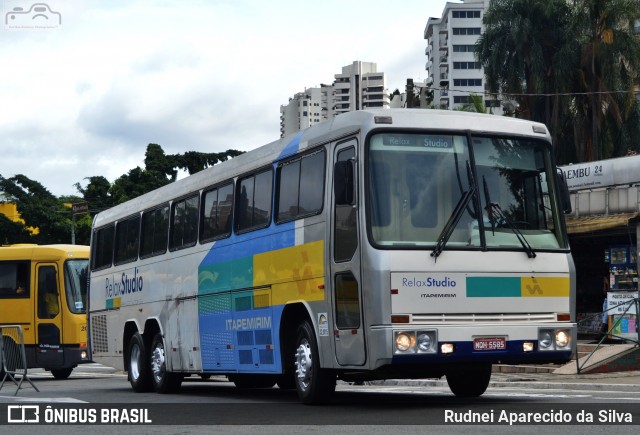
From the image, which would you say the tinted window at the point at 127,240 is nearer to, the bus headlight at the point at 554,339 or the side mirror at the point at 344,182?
the side mirror at the point at 344,182

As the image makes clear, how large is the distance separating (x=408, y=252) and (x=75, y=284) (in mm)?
20002

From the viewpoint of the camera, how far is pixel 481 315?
1396 cm

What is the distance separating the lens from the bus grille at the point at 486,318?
13.7 metres

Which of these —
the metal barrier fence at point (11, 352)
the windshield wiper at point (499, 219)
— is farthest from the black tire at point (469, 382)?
the metal barrier fence at point (11, 352)

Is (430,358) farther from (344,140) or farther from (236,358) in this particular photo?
(236,358)

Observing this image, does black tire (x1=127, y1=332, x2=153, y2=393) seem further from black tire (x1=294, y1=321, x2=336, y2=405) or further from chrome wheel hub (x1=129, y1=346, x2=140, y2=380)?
black tire (x1=294, y1=321, x2=336, y2=405)

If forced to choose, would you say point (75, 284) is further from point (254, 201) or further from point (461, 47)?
point (461, 47)

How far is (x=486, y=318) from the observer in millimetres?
13969

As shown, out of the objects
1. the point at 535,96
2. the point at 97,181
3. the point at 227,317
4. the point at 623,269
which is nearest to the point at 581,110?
the point at 535,96

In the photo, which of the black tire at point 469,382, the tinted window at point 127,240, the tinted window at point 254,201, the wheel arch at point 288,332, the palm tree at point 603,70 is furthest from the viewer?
the palm tree at point 603,70

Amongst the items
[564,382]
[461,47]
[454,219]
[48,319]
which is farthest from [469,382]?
[461,47]

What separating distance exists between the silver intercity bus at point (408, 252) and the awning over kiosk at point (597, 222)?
13.5 m

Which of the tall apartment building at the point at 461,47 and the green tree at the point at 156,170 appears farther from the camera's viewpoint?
the tall apartment building at the point at 461,47
